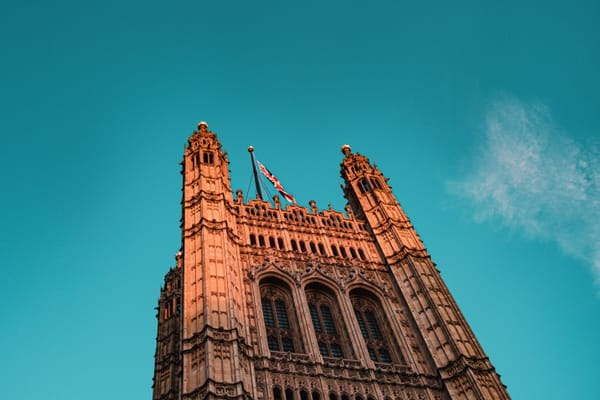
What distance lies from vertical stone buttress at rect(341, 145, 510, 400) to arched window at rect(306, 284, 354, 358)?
3.85 m

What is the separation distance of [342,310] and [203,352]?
9747mm

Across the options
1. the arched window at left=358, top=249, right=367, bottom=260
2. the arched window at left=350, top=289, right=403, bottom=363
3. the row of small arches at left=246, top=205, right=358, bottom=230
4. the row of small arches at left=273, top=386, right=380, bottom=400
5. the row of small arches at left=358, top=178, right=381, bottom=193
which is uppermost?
the row of small arches at left=358, top=178, right=381, bottom=193

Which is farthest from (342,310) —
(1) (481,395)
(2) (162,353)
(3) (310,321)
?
(2) (162,353)

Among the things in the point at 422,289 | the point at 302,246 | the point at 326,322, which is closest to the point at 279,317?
the point at 326,322

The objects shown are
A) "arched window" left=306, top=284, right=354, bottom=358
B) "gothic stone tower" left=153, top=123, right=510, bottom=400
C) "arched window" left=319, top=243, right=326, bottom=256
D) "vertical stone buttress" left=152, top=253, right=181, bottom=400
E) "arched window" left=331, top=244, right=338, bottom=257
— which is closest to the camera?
"gothic stone tower" left=153, top=123, right=510, bottom=400

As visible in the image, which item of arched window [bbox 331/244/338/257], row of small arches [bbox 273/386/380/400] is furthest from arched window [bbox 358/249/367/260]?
row of small arches [bbox 273/386/380/400]

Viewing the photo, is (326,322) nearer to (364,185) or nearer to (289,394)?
(289,394)

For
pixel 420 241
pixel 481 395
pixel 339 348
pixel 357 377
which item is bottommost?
pixel 481 395

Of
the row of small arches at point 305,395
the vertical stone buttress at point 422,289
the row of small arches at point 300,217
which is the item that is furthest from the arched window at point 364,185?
the row of small arches at point 305,395

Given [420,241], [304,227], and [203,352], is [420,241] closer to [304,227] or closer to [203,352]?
[304,227]

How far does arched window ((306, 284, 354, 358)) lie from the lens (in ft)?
102

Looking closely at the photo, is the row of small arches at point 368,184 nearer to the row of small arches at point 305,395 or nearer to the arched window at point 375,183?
the arched window at point 375,183

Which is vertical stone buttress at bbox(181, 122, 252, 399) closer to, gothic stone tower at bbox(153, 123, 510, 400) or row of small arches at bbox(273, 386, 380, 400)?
gothic stone tower at bbox(153, 123, 510, 400)

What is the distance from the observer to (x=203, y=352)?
25641 millimetres
